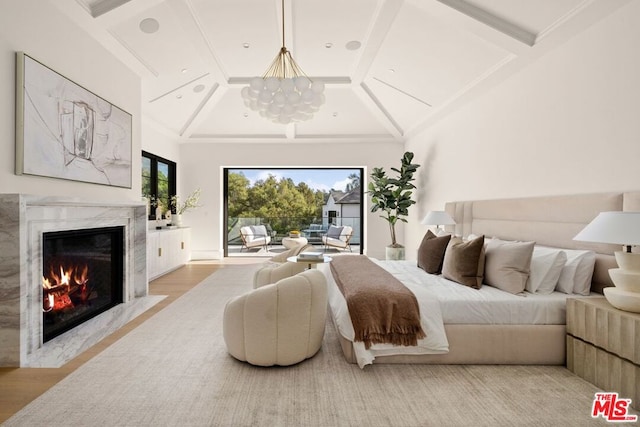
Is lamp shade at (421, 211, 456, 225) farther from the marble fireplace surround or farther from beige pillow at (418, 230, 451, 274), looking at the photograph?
the marble fireplace surround

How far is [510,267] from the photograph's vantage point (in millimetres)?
2781

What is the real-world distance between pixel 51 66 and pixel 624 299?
183 inches

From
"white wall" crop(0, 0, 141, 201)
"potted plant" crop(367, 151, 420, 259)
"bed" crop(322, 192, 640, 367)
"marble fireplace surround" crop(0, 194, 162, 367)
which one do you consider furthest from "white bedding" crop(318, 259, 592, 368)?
"potted plant" crop(367, 151, 420, 259)

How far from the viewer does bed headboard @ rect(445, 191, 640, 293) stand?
258 cm

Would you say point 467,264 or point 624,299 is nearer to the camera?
point 624,299

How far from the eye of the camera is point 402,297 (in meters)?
2.47

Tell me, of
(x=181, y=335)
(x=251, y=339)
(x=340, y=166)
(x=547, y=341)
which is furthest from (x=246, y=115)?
(x=547, y=341)

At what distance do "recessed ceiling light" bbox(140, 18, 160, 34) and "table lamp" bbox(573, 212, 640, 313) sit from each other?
458 cm

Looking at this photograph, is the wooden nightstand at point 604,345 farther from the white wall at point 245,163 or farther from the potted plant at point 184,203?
the potted plant at point 184,203

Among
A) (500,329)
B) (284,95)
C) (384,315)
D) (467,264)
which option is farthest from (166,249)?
(500,329)

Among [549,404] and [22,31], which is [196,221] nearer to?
[22,31]

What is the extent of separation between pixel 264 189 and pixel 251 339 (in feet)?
20.9

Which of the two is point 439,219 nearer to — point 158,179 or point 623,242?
point 623,242

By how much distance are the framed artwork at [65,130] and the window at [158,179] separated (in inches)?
95.9
